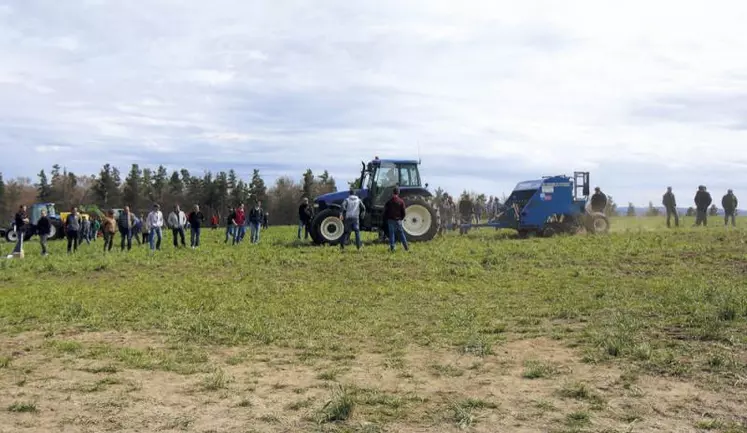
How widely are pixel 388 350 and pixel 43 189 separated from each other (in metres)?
78.5

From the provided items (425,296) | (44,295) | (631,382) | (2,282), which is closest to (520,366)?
(631,382)

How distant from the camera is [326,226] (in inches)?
687

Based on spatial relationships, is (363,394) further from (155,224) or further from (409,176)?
(155,224)

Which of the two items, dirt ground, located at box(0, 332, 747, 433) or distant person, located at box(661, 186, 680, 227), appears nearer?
dirt ground, located at box(0, 332, 747, 433)

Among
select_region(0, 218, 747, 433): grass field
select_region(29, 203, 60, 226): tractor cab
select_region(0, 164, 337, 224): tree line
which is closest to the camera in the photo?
select_region(0, 218, 747, 433): grass field

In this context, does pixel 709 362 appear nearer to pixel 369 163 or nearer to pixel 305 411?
pixel 305 411

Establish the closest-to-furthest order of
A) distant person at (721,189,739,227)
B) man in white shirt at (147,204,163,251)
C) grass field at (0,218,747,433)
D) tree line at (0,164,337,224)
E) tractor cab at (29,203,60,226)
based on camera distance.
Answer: grass field at (0,218,747,433)
man in white shirt at (147,204,163,251)
distant person at (721,189,739,227)
tractor cab at (29,203,60,226)
tree line at (0,164,337,224)

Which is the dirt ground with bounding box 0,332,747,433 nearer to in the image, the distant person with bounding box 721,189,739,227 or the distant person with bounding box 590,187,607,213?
the distant person with bounding box 590,187,607,213

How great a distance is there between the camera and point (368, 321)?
7398 millimetres

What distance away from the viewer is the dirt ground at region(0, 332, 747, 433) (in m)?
4.09

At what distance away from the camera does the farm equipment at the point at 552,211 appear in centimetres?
1950

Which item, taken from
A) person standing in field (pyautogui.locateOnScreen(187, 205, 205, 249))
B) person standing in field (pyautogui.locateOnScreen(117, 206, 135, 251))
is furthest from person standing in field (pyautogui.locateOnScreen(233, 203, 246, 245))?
person standing in field (pyautogui.locateOnScreen(117, 206, 135, 251))

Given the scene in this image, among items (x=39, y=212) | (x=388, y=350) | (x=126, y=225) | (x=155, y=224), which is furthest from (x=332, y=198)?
(x=39, y=212)

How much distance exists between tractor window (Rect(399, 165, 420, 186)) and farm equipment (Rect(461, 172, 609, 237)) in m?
3.61
